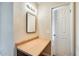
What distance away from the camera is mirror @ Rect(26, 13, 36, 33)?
1.41 meters

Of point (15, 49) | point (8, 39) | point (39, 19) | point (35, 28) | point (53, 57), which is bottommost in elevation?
point (53, 57)

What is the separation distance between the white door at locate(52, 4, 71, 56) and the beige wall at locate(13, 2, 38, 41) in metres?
0.24

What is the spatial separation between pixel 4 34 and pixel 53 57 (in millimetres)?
619

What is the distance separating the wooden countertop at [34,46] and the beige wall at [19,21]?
89 millimetres

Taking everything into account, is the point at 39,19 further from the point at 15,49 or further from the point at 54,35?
the point at 15,49

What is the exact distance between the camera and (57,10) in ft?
4.52

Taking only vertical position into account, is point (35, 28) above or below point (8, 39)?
above

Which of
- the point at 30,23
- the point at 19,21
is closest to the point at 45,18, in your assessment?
the point at 30,23

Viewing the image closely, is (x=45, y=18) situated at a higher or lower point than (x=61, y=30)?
higher

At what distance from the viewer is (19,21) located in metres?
1.37

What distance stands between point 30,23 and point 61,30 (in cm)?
37

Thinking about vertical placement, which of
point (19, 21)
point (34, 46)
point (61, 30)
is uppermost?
point (19, 21)

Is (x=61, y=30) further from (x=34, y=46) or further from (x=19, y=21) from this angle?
(x=19, y=21)

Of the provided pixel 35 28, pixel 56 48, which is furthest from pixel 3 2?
pixel 56 48
